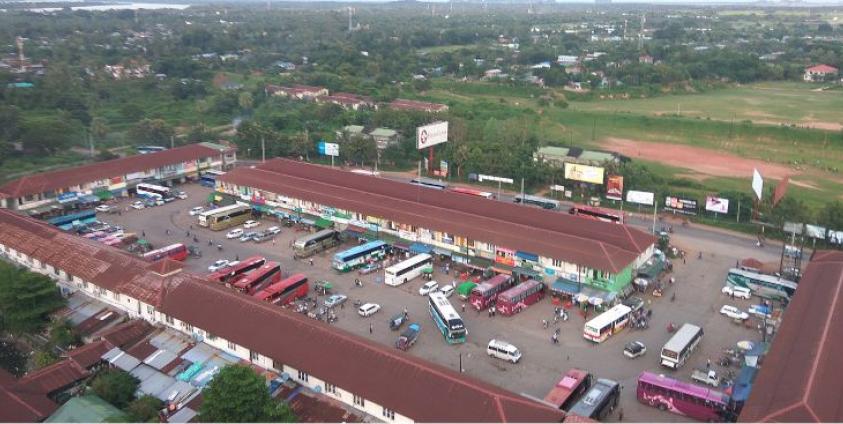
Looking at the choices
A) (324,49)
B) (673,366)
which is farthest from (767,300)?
(324,49)

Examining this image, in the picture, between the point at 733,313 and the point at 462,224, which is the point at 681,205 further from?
the point at 462,224

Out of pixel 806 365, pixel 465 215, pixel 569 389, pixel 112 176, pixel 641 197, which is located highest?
pixel 465 215

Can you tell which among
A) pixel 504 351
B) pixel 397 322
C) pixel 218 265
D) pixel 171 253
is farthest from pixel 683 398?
pixel 171 253

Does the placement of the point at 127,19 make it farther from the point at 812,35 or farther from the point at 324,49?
the point at 812,35

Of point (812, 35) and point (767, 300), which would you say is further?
point (812, 35)

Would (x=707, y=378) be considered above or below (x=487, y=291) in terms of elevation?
below

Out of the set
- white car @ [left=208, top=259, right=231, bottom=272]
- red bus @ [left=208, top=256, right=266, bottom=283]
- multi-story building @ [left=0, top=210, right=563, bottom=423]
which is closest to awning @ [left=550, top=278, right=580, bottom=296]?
multi-story building @ [left=0, top=210, right=563, bottom=423]
